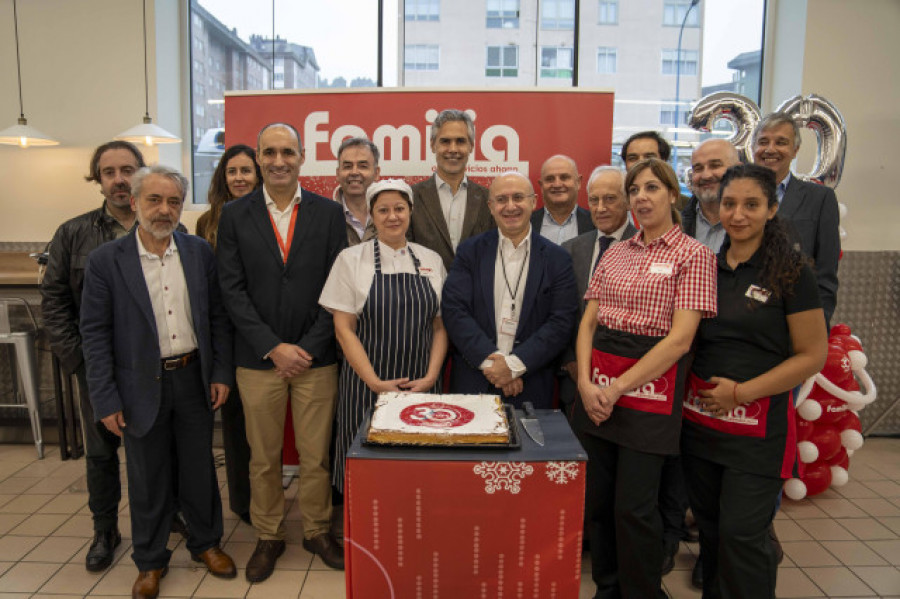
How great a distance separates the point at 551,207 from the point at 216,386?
6.14 feet

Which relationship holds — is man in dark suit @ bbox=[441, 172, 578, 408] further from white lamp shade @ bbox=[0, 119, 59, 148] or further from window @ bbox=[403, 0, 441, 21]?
white lamp shade @ bbox=[0, 119, 59, 148]

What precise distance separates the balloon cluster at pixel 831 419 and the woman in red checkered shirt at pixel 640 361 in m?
1.87

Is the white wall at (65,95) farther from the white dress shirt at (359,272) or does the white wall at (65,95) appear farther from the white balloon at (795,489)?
the white balloon at (795,489)

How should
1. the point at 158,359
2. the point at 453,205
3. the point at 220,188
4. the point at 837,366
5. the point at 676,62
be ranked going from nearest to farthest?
the point at 158,359 < the point at 453,205 < the point at 220,188 < the point at 837,366 < the point at 676,62

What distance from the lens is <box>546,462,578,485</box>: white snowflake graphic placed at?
141cm

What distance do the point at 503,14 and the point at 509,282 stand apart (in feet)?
13.1

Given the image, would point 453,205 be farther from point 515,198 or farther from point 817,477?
point 817,477

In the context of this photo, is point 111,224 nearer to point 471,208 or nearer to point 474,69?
point 471,208

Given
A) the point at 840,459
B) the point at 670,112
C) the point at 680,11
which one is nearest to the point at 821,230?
the point at 840,459

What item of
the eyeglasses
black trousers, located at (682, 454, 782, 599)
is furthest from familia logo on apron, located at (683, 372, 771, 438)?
the eyeglasses

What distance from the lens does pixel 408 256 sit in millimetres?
2635

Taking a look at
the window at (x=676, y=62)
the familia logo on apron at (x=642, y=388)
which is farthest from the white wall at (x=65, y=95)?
the window at (x=676, y=62)

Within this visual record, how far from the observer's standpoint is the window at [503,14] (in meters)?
5.63

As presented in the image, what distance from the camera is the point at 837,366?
11.7 ft
